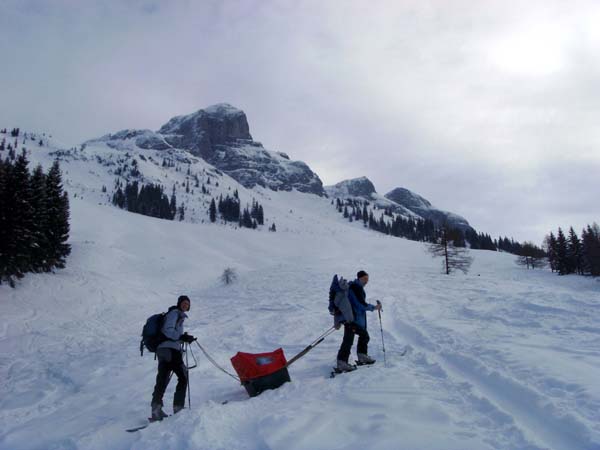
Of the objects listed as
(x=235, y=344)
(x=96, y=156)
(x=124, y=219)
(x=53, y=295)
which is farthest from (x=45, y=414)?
(x=96, y=156)

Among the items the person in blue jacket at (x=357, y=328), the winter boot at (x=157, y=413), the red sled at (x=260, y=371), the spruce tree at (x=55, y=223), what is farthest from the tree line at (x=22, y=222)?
the person in blue jacket at (x=357, y=328)

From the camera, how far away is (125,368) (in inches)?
409

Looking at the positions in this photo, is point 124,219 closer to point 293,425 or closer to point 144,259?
point 144,259

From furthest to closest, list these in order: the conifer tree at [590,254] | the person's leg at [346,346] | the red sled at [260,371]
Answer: the conifer tree at [590,254] < the person's leg at [346,346] < the red sled at [260,371]

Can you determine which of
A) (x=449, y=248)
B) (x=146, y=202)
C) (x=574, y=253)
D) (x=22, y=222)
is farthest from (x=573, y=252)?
(x=146, y=202)

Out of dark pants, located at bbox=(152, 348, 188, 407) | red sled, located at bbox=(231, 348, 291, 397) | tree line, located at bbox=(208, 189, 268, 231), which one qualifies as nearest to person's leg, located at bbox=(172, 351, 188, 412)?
dark pants, located at bbox=(152, 348, 188, 407)

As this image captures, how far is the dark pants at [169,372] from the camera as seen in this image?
6.24 metres

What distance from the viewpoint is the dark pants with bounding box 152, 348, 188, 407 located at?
624 centimetres

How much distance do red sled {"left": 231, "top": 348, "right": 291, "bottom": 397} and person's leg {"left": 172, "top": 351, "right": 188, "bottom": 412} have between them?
96 centimetres

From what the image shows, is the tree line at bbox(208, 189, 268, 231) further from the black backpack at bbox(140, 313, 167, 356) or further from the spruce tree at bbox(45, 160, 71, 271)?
the black backpack at bbox(140, 313, 167, 356)

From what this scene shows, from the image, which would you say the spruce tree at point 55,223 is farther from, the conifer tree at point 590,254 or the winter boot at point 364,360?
the conifer tree at point 590,254

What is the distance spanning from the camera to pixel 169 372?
6504mm

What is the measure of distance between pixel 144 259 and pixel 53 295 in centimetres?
1987

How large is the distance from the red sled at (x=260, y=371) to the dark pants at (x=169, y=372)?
100cm
